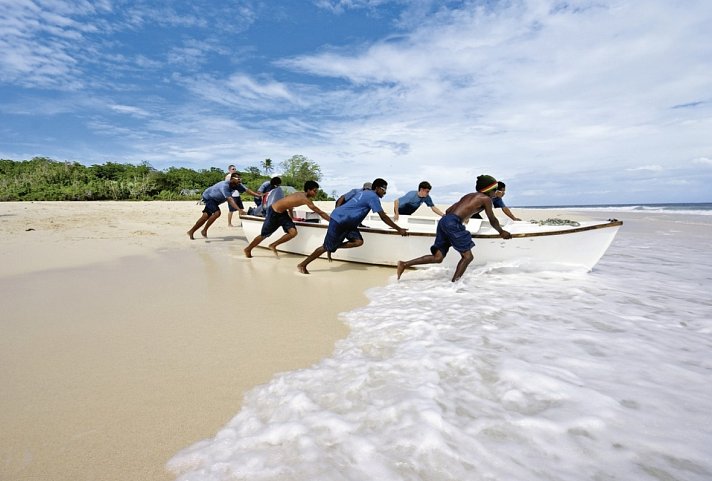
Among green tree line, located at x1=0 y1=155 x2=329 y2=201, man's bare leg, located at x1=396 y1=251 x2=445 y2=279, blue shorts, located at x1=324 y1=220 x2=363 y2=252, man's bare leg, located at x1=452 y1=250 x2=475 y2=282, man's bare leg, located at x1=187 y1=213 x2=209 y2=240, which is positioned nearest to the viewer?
man's bare leg, located at x1=452 y1=250 x2=475 y2=282

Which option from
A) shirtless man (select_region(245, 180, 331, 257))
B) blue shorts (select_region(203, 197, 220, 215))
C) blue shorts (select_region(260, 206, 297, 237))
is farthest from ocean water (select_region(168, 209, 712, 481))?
blue shorts (select_region(203, 197, 220, 215))

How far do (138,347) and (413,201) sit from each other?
6.16 metres

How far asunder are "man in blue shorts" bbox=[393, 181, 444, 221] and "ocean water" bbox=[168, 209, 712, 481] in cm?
399

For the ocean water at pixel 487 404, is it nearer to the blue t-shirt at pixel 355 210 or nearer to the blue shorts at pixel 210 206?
the blue t-shirt at pixel 355 210

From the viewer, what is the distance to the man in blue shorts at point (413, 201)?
25.1 feet

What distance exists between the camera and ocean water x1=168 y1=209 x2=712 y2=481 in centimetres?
168

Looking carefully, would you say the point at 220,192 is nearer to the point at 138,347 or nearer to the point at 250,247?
the point at 250,247

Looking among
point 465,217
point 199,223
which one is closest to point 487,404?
point 465,217

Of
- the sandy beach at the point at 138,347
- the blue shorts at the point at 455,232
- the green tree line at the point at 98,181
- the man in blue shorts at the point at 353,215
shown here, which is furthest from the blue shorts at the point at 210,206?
the green tree line at the point at 98,181

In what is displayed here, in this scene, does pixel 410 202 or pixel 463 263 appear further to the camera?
pixel 410 202

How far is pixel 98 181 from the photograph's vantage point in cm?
2852

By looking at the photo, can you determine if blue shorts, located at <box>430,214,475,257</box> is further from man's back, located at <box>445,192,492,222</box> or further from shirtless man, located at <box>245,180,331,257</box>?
shirtless man, located at <box>245,180,331,257</box>

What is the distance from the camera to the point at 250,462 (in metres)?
1.66

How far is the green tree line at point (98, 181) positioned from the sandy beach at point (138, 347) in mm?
22892
